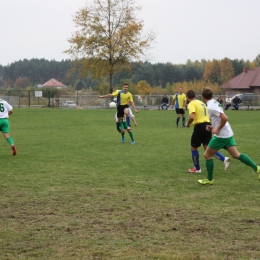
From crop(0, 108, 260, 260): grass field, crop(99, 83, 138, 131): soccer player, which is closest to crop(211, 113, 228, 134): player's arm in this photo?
crop(0, 108, 260, 260): grass field

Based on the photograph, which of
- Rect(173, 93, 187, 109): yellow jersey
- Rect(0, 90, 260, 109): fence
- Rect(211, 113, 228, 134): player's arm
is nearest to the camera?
Rect(211, 113, 228, 134): player's arm

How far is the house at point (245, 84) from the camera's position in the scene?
78731 millimetres

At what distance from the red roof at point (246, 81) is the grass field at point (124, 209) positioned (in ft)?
223

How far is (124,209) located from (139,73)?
4431 inches

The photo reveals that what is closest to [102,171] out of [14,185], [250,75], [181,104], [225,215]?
[14,185]

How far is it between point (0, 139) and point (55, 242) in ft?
44.5

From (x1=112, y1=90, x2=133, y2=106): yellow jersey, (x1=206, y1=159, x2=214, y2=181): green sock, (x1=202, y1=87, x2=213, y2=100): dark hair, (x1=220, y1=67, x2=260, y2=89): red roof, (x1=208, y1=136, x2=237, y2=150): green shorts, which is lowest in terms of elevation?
(x1=206, y1=159, x2=214, y2=181): green sock

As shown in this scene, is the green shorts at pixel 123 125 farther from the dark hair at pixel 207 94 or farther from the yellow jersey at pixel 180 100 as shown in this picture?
the yellow jersey at pixel 180 100

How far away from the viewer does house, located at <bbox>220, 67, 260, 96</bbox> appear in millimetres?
78731

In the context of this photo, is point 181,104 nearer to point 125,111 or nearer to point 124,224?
point 125,111

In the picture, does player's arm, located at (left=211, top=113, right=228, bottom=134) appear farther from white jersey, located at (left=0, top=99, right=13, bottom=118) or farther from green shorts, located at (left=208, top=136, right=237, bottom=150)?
white jersey, located at (left=0, top=99, right=13, bottom=118)

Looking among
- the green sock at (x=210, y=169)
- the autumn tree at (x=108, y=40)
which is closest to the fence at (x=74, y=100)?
the autumn tree at (x=108, y=40)

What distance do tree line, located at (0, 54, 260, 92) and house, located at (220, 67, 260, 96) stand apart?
2279 mm

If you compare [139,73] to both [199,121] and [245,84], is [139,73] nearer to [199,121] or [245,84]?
[245,84]
